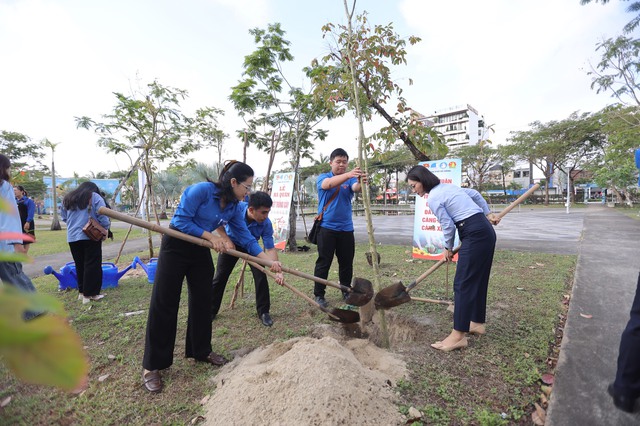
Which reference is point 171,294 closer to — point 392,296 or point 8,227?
point 8,227

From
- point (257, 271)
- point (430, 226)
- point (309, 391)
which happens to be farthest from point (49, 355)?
point (430, 226)

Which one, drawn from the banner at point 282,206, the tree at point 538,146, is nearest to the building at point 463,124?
the tree at point 538,146

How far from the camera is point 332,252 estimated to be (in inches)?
167

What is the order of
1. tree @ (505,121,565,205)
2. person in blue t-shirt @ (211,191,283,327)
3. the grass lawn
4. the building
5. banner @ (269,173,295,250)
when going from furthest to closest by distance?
the building → tree @ (505,121,565,205) → banner @ (269,173,295,250) → person in blue t-shirt @ (211,191,283,327) → the grass lawn

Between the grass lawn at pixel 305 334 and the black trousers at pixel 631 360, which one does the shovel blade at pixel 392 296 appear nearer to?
the grass lawn at pixel 305 334

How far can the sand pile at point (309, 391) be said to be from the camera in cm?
203

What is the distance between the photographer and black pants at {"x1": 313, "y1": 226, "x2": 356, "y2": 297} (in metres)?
4.18

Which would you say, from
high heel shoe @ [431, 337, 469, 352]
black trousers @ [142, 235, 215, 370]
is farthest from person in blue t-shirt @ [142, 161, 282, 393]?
high heel shoe @ [431, 337, 469, 352]

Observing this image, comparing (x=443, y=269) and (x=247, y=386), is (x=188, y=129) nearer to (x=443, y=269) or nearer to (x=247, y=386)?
(x=443, y=269)

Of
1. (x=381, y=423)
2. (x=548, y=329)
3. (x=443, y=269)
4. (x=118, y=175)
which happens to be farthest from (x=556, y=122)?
(x=118, y=175)

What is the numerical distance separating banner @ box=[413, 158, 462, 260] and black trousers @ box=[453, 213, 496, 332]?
3335 millimetres

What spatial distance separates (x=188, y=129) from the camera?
834 cm

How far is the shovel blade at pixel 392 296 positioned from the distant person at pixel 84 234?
3.89 m

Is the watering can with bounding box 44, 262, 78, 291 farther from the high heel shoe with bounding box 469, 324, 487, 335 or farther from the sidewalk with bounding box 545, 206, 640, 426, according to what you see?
the sidewalk with bounding box 545, 206, 640, 426
